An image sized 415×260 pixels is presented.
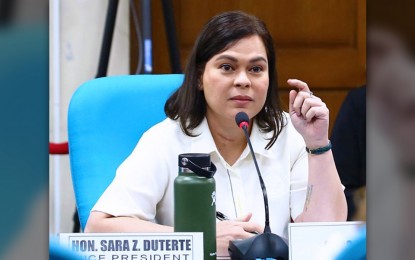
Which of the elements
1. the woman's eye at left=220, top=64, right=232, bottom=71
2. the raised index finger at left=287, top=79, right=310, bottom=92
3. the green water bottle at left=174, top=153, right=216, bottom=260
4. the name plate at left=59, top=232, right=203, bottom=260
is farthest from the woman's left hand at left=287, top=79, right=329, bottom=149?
the name plate at left=59, top=232, right=203, bottom=260

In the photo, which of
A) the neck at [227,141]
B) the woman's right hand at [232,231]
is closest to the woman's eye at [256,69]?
the neck at [227,141]

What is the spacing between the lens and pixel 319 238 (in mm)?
959

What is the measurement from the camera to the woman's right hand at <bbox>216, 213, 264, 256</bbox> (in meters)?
1.08

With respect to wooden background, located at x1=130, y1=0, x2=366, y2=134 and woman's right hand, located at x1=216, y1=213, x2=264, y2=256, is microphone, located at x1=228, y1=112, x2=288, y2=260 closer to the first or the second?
woman's right hand, located at x1=216, y1=213, x2=264, y2=256

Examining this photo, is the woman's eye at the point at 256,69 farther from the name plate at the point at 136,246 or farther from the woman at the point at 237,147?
the name plate at the point at 136,246

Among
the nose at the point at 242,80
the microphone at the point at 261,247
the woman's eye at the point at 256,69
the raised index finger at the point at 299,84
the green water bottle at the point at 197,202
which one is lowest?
the microphone at the point at 261,247

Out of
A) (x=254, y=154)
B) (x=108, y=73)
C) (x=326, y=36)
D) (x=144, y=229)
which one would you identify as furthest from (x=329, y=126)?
(x=108, y=73)

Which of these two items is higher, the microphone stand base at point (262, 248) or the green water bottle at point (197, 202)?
the green water bottle at point (197, 202)

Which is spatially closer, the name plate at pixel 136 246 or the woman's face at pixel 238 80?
the name plate at pixel 136 246

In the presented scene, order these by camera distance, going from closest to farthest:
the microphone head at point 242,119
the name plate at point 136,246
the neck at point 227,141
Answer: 1. the name plate at point 136,246
2. the microphone head at point 242,119
3. the neck at point 227,141

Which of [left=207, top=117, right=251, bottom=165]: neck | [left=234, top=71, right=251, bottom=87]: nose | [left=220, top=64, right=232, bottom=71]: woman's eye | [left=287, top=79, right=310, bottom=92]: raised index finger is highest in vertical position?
[left=220, top=64, right=232, bottom=71]: woman's eye

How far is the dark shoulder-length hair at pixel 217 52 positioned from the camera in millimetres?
1269

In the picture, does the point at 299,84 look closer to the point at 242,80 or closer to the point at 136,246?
the point at 242,80

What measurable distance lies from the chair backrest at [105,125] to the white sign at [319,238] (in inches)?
23.5
